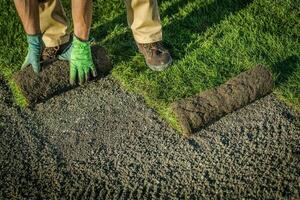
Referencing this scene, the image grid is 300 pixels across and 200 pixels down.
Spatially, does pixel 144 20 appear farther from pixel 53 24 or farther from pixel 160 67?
pixel 53 24

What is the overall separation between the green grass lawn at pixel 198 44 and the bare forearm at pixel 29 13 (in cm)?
71

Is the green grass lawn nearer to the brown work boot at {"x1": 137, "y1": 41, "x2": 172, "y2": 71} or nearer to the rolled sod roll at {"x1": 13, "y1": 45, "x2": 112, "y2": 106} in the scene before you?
the brown work boot at {"x1": 137, "y1": 41, "x2": 172, "y2": 71}

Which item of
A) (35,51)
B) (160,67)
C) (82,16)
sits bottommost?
(160,67)

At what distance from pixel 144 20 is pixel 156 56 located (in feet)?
1.27

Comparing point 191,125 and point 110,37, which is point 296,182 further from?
→ point 110,37

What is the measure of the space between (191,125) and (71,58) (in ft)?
4.48

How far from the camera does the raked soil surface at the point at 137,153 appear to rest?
11.2 feet

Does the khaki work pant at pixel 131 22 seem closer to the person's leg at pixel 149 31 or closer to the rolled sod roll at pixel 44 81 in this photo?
the person's leg at pixel 149 31

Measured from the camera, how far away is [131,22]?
4.50 metres

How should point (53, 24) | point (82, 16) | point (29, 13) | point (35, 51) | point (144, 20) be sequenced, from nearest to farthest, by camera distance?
point (82, 16)
point (29, 13)
point (35, 51)
point (144, 20)
point (53, 24)

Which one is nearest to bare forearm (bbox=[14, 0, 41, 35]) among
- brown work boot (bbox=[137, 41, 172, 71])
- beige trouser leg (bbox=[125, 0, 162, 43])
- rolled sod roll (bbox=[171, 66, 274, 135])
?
beige trouser leg (bbox=[125, 0, 162, 43])

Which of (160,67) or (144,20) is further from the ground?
(144,20)

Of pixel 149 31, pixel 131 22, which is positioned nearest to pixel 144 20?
pixel 149 31

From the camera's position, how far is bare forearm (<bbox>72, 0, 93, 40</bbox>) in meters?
3.77
